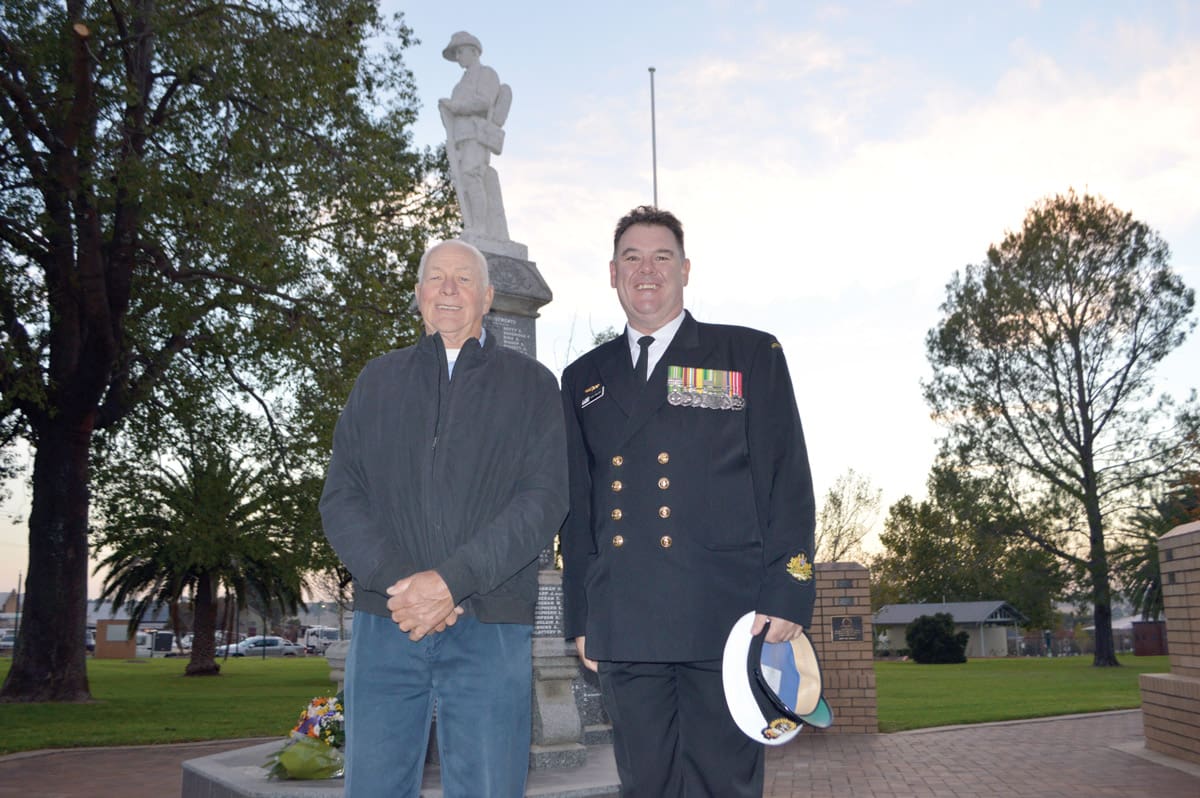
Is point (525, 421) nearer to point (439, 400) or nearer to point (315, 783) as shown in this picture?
point (439, 400)

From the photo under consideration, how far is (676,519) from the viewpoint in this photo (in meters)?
3.31

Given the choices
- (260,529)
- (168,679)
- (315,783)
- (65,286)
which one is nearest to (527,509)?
(315,783)

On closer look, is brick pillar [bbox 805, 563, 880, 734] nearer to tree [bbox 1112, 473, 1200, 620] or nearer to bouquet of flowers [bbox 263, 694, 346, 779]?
bouquet of flowers [bbox 263, 694, 346, 779]

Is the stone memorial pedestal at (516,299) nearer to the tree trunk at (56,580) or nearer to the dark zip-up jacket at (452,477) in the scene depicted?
the dark zip-up jacket at (452,477)

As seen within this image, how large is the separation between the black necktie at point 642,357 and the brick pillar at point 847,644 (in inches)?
423

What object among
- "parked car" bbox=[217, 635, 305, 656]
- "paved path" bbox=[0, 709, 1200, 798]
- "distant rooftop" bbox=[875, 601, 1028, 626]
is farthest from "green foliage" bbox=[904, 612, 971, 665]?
"parked car" bbox=[217, 635, 305, 656]

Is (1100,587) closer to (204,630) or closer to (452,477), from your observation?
(204,630)

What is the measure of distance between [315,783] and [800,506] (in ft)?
13.4

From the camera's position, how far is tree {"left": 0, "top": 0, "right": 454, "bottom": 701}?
16.8 metres

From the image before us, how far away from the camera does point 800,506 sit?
3.30 meters

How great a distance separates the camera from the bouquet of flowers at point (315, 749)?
625 centimetres

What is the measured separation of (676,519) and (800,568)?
0.41m

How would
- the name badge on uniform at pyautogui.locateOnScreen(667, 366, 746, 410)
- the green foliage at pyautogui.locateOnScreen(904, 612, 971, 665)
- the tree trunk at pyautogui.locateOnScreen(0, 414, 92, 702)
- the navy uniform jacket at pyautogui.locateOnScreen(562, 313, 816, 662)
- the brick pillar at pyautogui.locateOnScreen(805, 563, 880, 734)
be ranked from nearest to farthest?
the navy uniform jacket at pyautogui.locateOnScreen(562, 313, 816, 662), the name badge on uniform at pyautogui.locateOnScreen(667, 366, 746, 410), the brick pillar at pyautogui.locateOnScreen(805, 563, 880, 734), the tree trunk at pyautogui.locateOnScreen(0, 414, 92, 702), the green foliage at pyautogui.locateOnScreen(904, 612, 971, 665)

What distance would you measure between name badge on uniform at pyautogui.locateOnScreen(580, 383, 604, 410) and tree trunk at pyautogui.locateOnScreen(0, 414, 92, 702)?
56.2 ft
